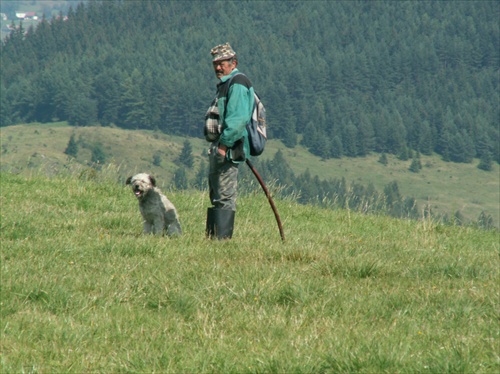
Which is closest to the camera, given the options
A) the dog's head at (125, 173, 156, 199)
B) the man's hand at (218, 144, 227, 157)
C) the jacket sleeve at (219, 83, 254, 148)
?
the jacket sleeve at (219, 83, 254, 148)

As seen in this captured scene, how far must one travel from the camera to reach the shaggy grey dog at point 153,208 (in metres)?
9.45

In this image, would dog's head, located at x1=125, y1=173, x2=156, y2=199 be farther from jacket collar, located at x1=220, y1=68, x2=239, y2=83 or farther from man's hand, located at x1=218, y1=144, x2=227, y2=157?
jacket collar, located at x1=220, y1=68, x2=239, y2=83

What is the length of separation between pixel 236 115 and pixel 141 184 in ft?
5.15

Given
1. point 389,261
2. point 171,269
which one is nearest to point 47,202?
→ point 171,269

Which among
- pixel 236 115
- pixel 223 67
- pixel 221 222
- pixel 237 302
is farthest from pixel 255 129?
pixel 237 302

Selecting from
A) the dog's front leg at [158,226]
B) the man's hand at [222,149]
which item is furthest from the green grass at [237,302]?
the man's hand at [222,149]

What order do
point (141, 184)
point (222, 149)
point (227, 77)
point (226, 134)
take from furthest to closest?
point (141, 184)
point (227, 77)
point (222, 149)
point (226, 134)

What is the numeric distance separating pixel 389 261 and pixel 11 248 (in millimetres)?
4126

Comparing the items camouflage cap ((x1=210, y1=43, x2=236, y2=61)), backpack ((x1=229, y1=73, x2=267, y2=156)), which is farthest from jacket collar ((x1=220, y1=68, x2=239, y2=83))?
backpack ((x1=229, y1=73, x2=267, y2=156))

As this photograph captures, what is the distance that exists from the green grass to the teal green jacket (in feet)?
4.07

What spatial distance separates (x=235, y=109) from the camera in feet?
29.0

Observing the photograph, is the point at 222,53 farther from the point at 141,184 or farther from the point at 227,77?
the point at 141,184

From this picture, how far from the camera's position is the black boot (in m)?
9.19

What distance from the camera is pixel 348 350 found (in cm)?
487
